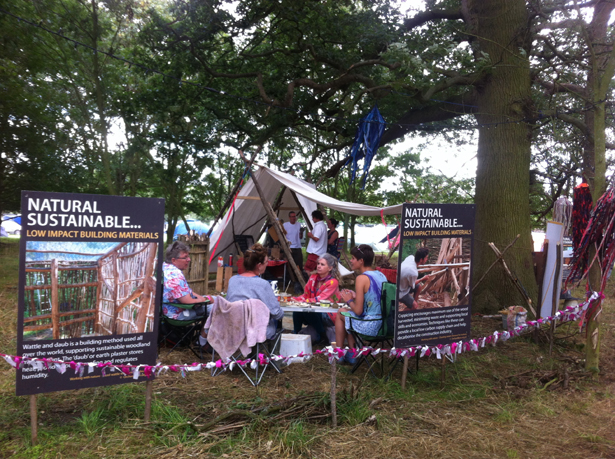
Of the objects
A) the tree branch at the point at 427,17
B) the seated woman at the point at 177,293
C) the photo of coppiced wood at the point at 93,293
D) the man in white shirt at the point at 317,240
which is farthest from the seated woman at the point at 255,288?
the tree branch at the point at 427,17

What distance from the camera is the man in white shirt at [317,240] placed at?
A: 8016 mm

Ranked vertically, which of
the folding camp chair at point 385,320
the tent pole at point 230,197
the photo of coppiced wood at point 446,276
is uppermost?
the tent pole at point 230,197

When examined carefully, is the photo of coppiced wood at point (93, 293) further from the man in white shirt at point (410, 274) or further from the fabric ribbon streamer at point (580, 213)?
the fabric ribbon streamer at point (580, 213)

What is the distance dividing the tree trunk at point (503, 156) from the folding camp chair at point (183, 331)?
3805 mm

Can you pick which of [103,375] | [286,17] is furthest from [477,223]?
[103,375]

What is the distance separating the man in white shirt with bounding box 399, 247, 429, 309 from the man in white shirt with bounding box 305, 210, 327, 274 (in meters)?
4.19

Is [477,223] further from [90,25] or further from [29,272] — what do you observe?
[90,25]

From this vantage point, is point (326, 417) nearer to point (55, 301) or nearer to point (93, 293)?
point (93, 293)

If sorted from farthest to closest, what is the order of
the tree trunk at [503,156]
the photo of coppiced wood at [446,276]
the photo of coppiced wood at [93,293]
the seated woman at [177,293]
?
the tree trunk at [503,156]
the seated woman at [177,293]
the photo of coppiced wood at [446,276]
the photo of coppiced wood at [93,293]

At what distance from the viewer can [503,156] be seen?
6.49 metres

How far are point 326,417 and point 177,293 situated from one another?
6.30 ft

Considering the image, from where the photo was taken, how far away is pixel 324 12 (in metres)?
8.13

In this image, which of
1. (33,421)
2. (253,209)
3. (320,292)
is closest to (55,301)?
(33,421)

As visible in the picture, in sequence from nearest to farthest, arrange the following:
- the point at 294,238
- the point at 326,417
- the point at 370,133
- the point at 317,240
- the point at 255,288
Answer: the point at 326,417 → the point at 255,288 → the point at 317,240 → the point at 370,133 → the point at 294,238
